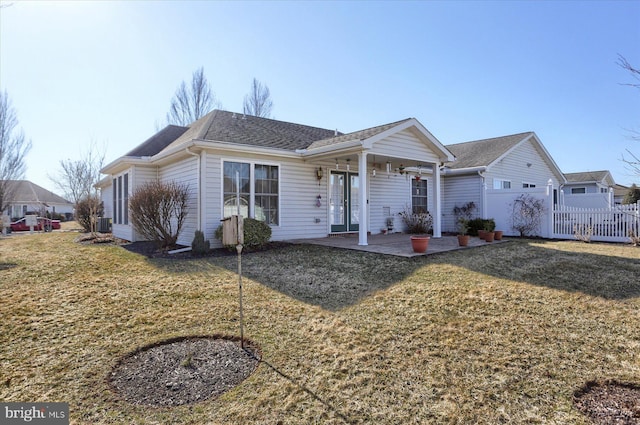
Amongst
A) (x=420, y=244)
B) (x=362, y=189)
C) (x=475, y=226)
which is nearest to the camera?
(x=420, y=244)

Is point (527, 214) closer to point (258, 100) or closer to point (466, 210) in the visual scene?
point (466, 210)

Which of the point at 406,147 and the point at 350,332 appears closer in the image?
the point at 350,332

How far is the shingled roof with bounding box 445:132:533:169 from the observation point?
48.7ft

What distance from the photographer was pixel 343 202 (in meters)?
11.4

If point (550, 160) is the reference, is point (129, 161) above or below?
below

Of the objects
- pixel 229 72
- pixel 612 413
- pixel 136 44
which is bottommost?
pixel 612 413

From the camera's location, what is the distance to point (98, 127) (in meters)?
22.3

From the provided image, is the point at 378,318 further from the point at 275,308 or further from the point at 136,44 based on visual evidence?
the point at 136,44

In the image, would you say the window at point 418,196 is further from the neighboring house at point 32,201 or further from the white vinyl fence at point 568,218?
the neighboring house at point 32,201

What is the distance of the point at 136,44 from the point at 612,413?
37.7 ft

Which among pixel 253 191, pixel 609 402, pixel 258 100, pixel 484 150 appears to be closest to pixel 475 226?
pixel 484 150

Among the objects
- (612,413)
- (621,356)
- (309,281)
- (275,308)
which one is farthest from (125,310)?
(621,356)

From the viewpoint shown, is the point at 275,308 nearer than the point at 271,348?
No

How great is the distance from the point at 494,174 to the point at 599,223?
5.00 m
